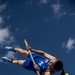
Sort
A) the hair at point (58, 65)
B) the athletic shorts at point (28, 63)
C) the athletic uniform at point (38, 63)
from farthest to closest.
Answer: the athletic shorts at point (28, 63) < the athletic uniform at point (38, 63) < the hair at point (58, 65)

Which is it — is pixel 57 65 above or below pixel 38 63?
below

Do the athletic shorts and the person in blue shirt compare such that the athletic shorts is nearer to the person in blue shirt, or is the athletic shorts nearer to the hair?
the person in blue shirt

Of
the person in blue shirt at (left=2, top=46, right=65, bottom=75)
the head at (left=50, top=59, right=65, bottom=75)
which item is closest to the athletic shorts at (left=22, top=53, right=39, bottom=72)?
the person in blue shirt at (left=2, top=46, right=65, bottom=75)

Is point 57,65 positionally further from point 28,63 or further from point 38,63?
point 28,63

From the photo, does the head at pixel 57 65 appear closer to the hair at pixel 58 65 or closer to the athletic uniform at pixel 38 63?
the hair at pixel 58 65

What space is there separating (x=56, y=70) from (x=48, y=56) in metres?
1.16

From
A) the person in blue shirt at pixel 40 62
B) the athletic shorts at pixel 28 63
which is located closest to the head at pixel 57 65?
the person in blue shirt at pixel 40 62

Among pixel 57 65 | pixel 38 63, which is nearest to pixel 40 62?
pixel 38 63

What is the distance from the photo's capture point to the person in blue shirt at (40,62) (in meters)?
11.2

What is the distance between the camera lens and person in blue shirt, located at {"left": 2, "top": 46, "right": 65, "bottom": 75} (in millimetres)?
11195

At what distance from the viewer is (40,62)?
12617 mm

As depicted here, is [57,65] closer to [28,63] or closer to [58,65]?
[58,65]

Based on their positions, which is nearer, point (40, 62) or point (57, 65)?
point (57, 65)

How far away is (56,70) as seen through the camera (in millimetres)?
11242
